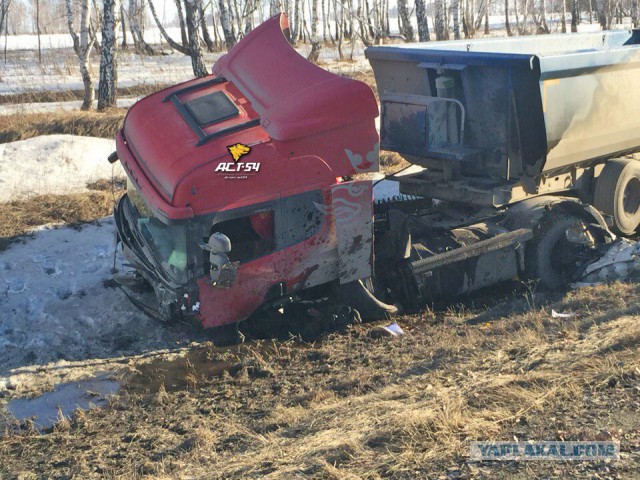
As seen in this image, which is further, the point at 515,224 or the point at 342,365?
the point at 515,224

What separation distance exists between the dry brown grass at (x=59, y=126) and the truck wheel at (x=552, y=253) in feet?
26.3

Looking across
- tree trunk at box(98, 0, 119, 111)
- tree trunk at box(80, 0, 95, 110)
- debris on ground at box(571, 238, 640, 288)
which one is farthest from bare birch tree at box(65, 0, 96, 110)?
debris on ground at box(571, 238, 640, 288)

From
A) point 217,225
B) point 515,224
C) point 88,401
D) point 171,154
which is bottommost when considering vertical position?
point 88,401

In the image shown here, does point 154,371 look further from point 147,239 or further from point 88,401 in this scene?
point 147,239

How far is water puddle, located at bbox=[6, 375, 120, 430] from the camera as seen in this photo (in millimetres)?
6219

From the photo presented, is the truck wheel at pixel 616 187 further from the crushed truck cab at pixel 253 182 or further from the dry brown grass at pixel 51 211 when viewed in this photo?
the dry brown grass at pixel 51 211

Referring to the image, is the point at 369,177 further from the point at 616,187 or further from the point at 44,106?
the point at 44,106

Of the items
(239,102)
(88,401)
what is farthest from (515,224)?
(88,401)

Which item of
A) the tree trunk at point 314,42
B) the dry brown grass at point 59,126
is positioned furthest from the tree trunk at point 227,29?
the dry brown grass at point 59,126

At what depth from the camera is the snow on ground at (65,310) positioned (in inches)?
290

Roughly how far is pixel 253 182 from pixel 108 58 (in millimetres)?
10108

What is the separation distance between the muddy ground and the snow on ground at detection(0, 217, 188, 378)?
13.2 inches

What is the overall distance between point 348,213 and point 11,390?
11.1 feet

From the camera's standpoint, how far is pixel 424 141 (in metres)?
8.14
